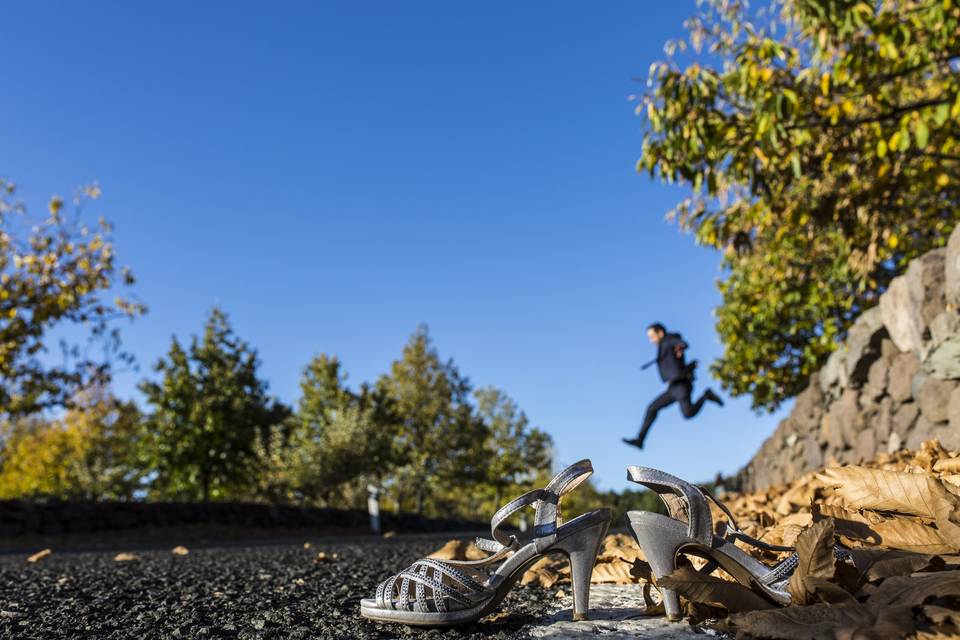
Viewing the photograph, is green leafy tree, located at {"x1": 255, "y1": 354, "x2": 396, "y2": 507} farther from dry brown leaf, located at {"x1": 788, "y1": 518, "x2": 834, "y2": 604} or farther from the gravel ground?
dry brown leaf, located at {"x1": 788, "y1": 518, "x2": 834, "y2": 604}

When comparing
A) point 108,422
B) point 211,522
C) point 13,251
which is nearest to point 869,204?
point 211,522

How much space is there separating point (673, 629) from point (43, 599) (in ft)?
8.76

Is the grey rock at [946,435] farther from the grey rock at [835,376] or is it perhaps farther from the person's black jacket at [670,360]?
the person's black jacket at [670,360]

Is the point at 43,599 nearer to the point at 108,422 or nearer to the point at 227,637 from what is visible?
the point at 227,637

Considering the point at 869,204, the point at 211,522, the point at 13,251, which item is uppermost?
the point at 13,251

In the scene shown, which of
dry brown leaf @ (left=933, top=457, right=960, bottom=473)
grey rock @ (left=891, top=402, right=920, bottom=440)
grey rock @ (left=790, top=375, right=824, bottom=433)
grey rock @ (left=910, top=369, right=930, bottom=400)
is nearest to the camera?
dry brown leaf @ (left=933, top=457, right=960, bottom=473)

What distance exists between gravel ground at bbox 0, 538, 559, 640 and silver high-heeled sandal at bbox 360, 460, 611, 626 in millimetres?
80

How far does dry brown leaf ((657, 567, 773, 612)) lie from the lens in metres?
1.98

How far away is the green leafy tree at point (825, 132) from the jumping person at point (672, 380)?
1329mm

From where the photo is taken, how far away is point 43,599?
10.2 feet

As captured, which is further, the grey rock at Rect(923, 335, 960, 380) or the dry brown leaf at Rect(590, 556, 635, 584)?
the grey rock at Rect(923, 335, 960, 380)

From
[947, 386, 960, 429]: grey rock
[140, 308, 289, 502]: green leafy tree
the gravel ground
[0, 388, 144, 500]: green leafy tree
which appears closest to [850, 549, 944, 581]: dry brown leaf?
the gravel ground

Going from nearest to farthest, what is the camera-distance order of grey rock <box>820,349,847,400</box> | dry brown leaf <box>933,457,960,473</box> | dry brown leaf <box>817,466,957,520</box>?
1. dry brown leaf <box>817,466,957,520</box>
2. dry brown leaf <box>933,457,960,473</box>
3. grey rock <box>820,349,847,400</box>

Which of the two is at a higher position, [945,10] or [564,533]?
[945,10]
